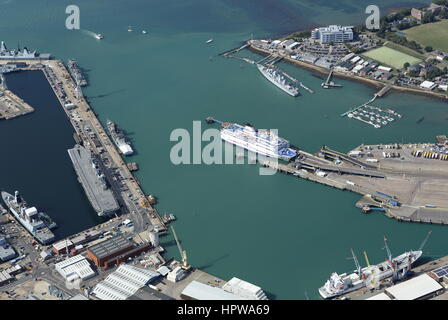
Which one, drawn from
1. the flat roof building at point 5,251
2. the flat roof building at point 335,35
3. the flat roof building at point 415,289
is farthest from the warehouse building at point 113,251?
the flat roof building at point 335,35

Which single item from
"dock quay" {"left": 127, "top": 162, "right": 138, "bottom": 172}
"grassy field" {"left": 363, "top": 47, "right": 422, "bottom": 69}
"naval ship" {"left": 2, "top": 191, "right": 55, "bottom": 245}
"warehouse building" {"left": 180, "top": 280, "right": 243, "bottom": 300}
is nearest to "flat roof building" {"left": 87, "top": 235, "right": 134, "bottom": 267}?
"naval ship" {"left": 2, "top": 191, "right": 55, "bottom": 245}

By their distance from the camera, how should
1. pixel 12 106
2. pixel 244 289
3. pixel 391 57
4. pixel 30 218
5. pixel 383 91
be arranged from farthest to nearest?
pixel 391 57 < pixel 383 91 < pixel 12 106 < pixel 30 218 < pixel 244 289

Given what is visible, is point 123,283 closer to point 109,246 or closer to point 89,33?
point 109,246

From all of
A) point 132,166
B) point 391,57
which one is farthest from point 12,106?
point 391,57

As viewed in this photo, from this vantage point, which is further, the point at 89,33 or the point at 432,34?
the point at 89,33

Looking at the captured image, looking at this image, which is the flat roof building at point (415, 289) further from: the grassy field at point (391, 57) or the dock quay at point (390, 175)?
the grassy field at point (391, 57)

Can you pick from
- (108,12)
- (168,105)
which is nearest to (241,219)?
(168,105)

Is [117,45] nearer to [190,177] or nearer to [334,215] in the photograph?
[190,177]
